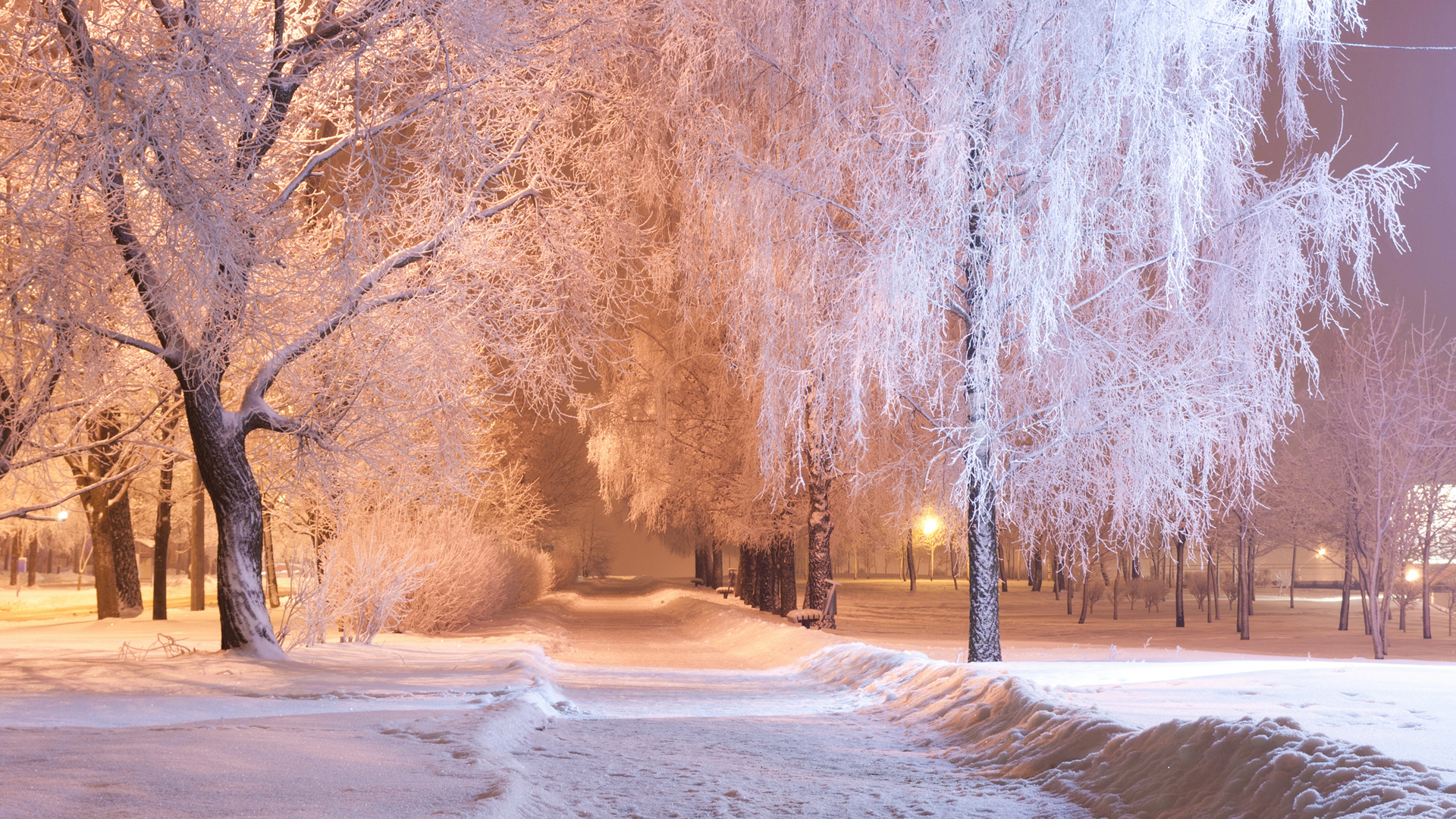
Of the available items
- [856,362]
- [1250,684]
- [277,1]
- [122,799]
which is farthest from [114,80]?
[1250,684]

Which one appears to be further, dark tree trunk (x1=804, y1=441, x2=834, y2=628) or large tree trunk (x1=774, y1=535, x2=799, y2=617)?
large tree trunk (x1=774, y1=535, x2=799, y2=617)

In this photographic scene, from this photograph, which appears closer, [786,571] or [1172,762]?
[1172,762]

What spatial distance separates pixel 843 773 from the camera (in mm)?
5762

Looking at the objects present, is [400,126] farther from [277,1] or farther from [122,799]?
[122,799]

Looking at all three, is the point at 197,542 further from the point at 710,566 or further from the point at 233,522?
the point at 710,566

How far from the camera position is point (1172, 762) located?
4.97m

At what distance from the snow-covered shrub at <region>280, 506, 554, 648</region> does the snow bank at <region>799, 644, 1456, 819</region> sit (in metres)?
7.03

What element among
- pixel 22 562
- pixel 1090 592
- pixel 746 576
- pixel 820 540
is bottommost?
pixel 22 562

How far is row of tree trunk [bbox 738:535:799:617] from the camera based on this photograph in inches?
955

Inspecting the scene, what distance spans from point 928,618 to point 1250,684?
2289 centimetres

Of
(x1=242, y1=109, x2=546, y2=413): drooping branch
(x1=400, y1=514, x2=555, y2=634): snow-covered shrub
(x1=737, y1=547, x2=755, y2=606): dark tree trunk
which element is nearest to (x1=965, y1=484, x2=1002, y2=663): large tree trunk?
(x1=242, y1=109, x2=546, y2=413): drooping branch

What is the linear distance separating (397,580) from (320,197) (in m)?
5.13

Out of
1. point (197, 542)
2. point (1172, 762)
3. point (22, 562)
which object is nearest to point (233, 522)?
point (1172, 762)

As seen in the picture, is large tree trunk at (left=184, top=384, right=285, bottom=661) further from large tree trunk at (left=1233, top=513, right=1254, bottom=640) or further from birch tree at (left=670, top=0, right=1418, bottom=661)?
large tree trunk at (left=1233, top=513, right=1254, bottom=640)
